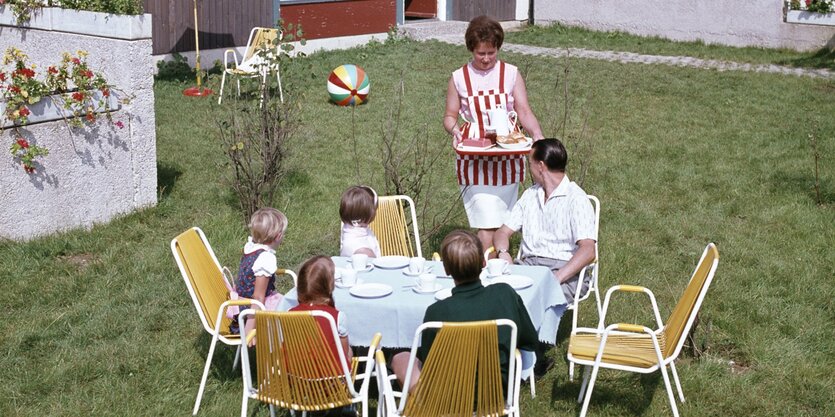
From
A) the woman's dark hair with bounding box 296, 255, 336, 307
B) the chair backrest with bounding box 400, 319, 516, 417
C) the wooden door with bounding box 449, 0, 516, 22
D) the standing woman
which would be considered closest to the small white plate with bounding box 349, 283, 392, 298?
the woman's dark hair with bounding box 296, 255, 336, 307

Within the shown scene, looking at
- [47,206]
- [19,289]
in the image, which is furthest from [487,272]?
[47,206]

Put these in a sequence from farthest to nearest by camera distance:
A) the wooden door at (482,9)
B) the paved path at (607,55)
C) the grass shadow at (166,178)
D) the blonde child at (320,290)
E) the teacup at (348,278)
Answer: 1. the wooden door at (482,9)
2. the paved path at (607,55)
3. the grass shadow at (166,178)
4. the teacup at (348,278)
5. the blonde child at (320,290)

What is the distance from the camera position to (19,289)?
5816 mm

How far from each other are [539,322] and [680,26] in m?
13.1

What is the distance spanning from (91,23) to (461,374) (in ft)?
17.1

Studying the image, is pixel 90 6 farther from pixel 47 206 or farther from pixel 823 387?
pixel 823 387

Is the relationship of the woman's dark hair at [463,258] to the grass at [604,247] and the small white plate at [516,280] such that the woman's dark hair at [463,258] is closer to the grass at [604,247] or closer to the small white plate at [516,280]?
the small white plate at [516,280]

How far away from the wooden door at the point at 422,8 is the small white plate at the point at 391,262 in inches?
515

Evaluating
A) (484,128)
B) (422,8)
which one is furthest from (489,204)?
(422,8)

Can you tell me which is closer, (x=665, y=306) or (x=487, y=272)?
(x=487, y=272)

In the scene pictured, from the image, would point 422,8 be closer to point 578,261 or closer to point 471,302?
point 578,261

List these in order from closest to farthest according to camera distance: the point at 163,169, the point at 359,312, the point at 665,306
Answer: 1. the point at 359,312
2. the point at 665,306
3. the point at 163,169

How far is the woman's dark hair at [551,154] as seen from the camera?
4.84 m

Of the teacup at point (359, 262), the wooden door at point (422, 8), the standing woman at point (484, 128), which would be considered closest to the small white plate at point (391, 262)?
the teacup at point (359, 262)
